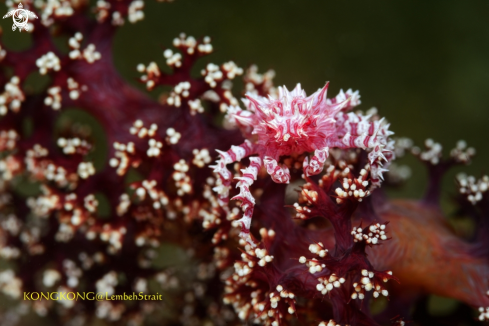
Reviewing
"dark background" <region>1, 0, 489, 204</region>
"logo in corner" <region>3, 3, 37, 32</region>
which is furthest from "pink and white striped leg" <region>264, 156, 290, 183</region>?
"dark background" <region>1, 0, 489, 204</region>

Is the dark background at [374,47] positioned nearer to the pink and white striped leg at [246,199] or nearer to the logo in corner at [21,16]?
the logo in corner at [21,16]

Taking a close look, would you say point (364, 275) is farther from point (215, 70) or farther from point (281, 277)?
point (215, 70)

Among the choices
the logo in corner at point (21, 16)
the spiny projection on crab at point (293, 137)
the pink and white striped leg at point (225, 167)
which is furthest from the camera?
the logo in corner at point (21, 16)

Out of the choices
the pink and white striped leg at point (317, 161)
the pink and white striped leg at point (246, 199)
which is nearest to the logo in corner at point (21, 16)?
the pink and white striped leg at point (246, 199)

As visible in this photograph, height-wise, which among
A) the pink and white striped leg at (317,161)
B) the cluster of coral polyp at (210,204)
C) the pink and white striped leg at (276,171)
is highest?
the pink and white striped leg at (317,161)

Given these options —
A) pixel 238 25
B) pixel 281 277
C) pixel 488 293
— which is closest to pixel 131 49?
pixel 238 25

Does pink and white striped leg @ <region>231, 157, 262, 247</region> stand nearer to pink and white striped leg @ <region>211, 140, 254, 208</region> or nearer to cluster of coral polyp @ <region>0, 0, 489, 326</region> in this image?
cluster of coral polyp @ <region>0, 0, 489, 326</region>

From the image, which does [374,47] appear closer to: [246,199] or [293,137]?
[293,137]
